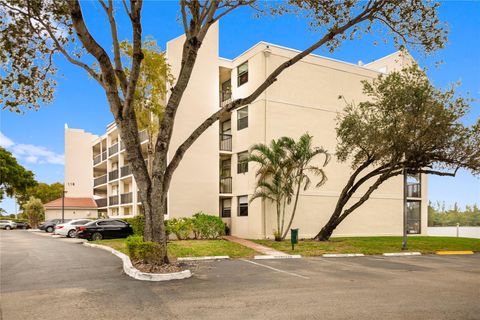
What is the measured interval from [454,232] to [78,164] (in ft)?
143

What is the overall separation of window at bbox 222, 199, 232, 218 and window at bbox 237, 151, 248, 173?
247 cm

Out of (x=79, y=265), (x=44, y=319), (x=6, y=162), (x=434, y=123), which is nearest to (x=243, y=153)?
(x=434, y=123)

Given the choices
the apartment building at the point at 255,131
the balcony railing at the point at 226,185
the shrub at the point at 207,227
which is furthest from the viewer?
the balcony railing at the point at 226,185

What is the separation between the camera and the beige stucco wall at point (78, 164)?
5256 centimetres

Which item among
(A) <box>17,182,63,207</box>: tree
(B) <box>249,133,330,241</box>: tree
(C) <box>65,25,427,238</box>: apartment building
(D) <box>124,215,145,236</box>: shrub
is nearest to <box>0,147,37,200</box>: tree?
(A) <box>17,182,63,207</box>: tree

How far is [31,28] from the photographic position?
13.7m

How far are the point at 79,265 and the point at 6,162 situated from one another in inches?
1838

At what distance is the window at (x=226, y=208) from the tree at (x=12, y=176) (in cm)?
3629

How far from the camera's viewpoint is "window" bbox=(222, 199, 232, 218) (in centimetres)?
2773

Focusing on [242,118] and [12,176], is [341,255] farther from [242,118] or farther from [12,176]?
Answer: [12,176]

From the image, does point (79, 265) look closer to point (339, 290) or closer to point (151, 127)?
point (339, 290)

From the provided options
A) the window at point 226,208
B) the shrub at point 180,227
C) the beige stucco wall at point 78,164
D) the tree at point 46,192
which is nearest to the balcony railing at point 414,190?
the window at point 226,208

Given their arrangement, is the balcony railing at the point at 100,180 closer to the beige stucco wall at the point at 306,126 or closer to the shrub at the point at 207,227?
the beige stucco wall at the point at 306,126

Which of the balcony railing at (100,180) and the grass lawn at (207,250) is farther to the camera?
the balcony railing at (100,180)
